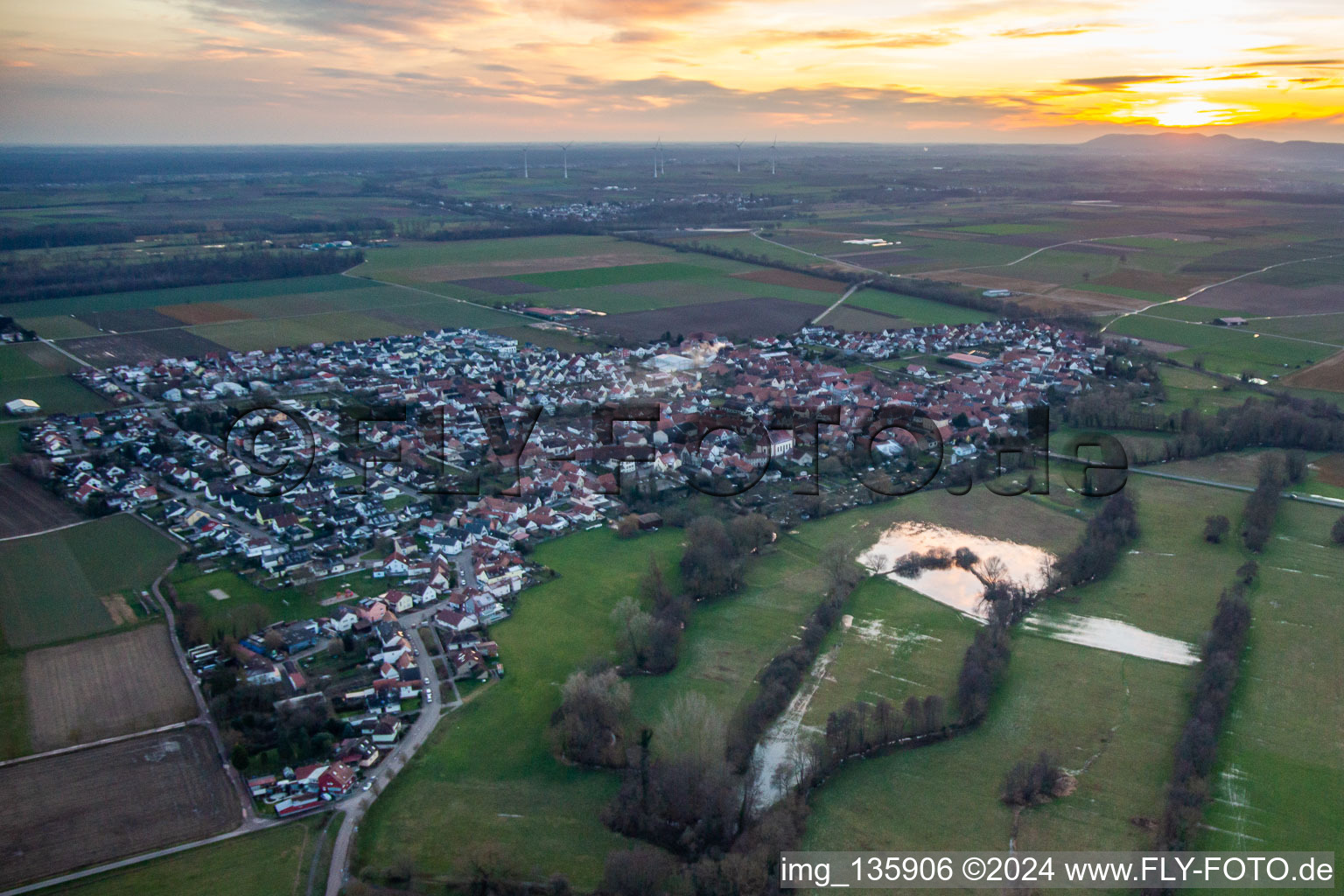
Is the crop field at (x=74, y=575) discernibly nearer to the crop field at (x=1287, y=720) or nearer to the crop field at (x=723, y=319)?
the crop field at (x=1287, y=720)

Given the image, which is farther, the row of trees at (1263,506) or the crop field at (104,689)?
the row of trees at (1263,506)

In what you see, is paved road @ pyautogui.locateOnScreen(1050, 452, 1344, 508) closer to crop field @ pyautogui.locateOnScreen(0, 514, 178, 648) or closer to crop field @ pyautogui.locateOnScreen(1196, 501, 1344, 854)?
crop field @ pyautogui.locateOnScreen(1196, 501, 1344, 854)

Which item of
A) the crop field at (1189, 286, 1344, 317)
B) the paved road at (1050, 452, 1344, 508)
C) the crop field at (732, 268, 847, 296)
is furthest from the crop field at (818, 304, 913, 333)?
the paved road at (1050, 452, 1344, 508)

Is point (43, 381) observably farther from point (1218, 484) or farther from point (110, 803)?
point (1218, 484)

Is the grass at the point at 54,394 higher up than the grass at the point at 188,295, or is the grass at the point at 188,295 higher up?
the grass at the point at 188,295

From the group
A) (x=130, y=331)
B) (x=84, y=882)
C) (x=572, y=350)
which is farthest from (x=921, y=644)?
(x=130, y=331)

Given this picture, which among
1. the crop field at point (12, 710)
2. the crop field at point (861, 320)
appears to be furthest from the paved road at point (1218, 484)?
the crop field at point (12, 710)

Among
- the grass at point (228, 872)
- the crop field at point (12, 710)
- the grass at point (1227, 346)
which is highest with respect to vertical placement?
the grass at point (1227, 346)

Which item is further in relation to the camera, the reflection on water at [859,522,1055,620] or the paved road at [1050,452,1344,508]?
the paved road at [1050,452,1344,508]
